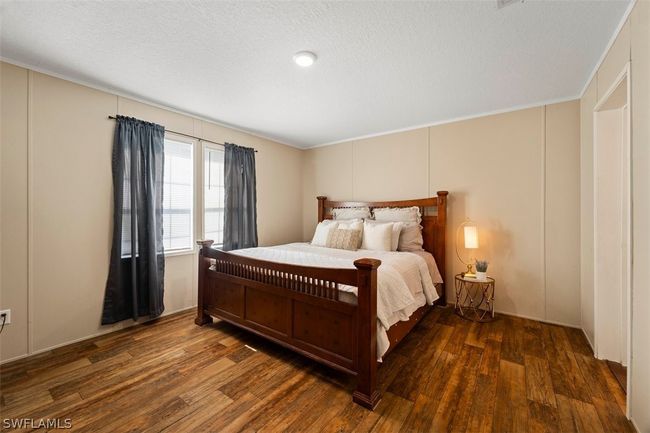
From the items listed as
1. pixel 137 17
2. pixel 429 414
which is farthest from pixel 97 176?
Answer: pixel 429 414

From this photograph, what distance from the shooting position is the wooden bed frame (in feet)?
5.74

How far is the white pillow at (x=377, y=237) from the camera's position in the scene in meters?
3.26

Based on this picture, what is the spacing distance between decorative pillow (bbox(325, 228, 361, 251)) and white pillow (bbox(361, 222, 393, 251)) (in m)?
0.10

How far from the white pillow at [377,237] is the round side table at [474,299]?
2.91 ft

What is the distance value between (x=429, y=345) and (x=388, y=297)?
2.74 ft

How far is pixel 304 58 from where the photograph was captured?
2078mm

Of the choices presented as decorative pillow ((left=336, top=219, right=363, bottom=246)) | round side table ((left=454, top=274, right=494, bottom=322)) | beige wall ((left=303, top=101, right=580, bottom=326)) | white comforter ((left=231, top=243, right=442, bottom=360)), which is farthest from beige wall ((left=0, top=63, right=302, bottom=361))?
round side table ((left=454, top=274, right=494, bottom=322))

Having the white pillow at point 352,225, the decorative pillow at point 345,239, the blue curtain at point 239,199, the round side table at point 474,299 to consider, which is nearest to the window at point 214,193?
the blue curtain at point 239,199

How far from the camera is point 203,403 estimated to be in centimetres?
173

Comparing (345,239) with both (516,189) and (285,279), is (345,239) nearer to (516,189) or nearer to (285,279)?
(285,279)

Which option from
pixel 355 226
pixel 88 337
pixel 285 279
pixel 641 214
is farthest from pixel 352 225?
pixel 88 337

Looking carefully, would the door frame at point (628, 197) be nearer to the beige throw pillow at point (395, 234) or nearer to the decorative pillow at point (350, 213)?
the beige throw pillow at point (395, 234)

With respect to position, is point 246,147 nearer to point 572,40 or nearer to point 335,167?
point 335,167

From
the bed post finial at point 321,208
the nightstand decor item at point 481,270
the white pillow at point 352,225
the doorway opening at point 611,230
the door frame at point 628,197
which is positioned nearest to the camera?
the door frame at point 628,197
